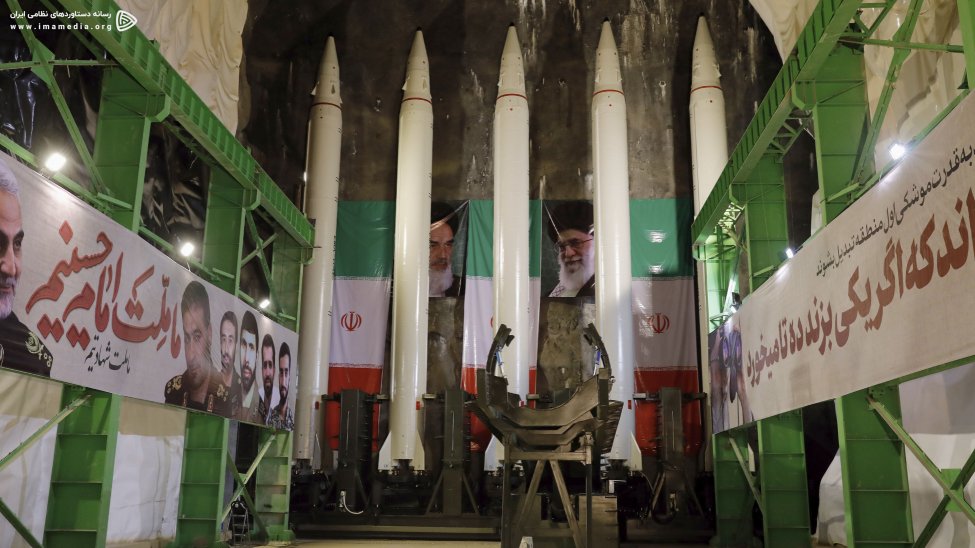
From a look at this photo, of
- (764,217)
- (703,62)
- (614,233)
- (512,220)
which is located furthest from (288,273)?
(703,62)

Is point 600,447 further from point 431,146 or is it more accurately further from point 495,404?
point 431,146

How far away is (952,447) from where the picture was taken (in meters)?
8.75

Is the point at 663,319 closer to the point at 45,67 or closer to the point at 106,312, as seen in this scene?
the point at 106,312

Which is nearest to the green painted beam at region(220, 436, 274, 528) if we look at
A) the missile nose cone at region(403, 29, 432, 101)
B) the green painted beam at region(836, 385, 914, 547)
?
the missile nose cone at region(403, 29, 432, 101)

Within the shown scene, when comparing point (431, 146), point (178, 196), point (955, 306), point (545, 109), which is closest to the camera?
point (955, 306)

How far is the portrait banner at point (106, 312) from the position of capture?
713 centimetres

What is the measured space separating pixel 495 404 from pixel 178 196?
26.2ft

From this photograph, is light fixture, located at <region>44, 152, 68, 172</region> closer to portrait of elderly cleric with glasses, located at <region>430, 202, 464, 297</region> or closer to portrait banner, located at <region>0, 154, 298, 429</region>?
portrait banner, located at <region>0, 154, 298, 429</region>

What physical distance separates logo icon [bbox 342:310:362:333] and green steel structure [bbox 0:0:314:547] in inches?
172

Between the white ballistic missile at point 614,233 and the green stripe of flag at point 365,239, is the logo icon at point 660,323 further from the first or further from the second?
the green stripe of flag at point 365,239

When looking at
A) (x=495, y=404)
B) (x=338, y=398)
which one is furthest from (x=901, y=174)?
(x=338, y=398)

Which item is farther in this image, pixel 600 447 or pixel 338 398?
pixel 338 398

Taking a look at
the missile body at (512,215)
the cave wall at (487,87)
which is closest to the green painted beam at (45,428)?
the missile body at (512,215)

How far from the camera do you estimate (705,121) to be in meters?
17.3
